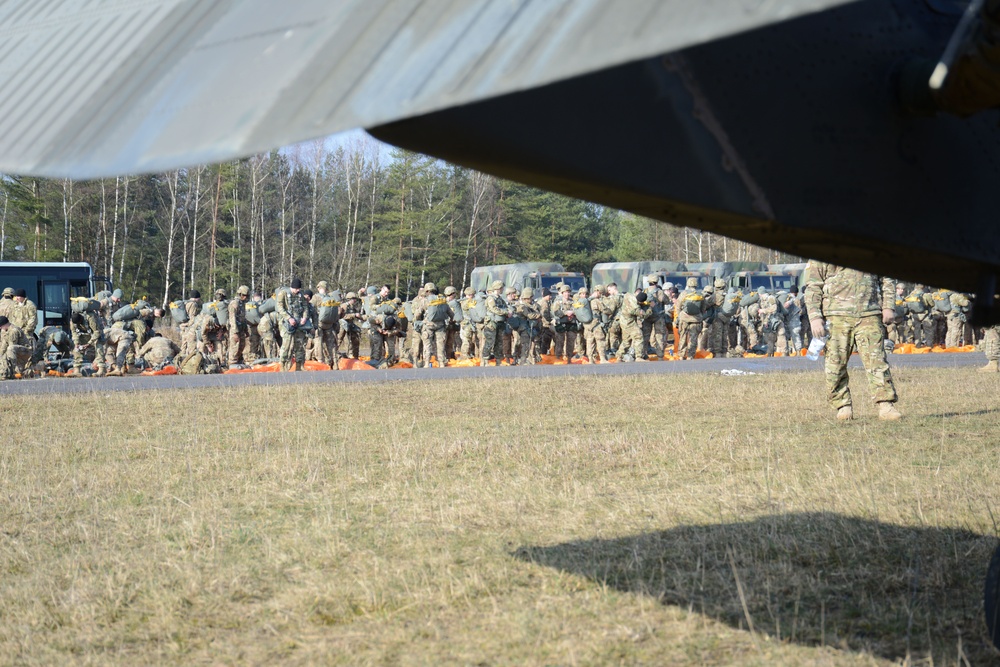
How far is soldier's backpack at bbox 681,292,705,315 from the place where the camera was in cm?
2514

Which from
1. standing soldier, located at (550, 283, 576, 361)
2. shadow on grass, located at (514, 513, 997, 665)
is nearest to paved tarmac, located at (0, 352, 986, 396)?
standing soldier, located at (550, 283, 576, 361)

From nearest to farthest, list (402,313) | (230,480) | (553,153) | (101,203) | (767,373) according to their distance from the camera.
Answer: (553,153), (230,480), (767,373), (402,313), (101,203)

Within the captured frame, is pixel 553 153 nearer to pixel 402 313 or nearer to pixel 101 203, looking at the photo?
pixel 402 313

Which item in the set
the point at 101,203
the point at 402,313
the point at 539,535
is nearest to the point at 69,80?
the point at 539,535

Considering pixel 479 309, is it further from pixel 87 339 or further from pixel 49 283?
pixel 49 283

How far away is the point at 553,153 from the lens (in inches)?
94.3

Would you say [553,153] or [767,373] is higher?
[553,153]

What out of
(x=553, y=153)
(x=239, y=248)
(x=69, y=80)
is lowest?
(x=553, y=153)

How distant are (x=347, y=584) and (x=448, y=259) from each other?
154 ft

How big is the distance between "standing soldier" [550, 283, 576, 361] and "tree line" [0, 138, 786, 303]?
20955mm

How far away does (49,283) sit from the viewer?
3009cm

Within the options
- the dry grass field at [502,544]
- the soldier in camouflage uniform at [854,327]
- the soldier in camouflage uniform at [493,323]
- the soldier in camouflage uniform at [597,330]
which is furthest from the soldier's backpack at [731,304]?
the dry grass field at [502,544]

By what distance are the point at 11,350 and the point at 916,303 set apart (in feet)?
67.4

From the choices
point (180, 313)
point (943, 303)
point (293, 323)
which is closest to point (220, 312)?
point (180, 313)
